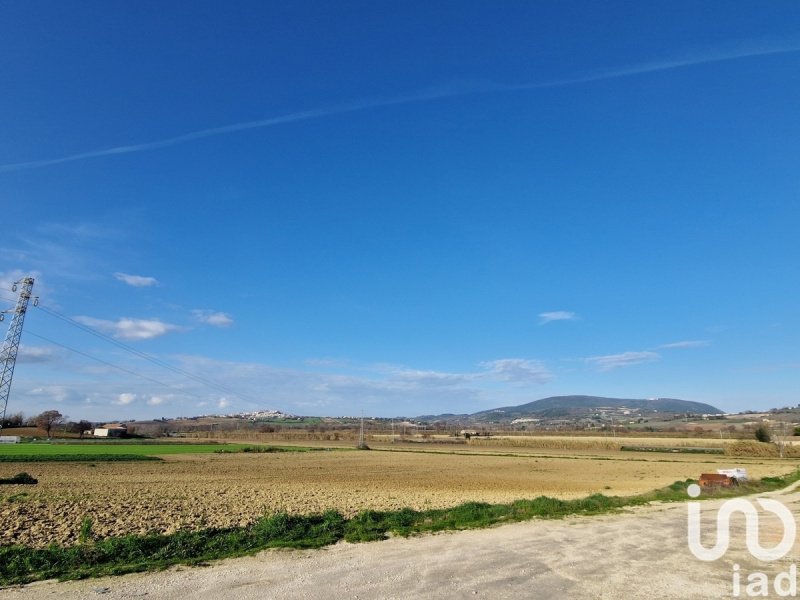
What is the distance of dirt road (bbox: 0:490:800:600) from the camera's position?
1012cm

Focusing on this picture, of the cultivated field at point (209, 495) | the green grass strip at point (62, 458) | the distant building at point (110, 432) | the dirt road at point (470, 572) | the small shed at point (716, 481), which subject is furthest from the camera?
the distant building at point (110, 432)

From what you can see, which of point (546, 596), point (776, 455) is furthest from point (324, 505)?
point (776, 455)

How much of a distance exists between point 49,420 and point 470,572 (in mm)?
195788

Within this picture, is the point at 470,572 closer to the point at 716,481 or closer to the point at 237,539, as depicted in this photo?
the point at 237,539

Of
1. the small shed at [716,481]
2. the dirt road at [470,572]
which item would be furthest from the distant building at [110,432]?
the dirt road at [470,572]

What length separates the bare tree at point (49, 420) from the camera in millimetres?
158125

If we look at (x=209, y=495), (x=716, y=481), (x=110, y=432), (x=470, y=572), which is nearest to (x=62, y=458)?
(x=209, y=495)

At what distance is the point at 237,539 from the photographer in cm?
1505

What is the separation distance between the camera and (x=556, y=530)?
56.2ft

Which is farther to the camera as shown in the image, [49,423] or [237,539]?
[49,423]

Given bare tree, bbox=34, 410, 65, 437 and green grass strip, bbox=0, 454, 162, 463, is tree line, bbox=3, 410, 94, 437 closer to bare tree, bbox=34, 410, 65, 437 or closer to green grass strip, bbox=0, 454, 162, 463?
bare tree, bbox=34, 410, 65, 437

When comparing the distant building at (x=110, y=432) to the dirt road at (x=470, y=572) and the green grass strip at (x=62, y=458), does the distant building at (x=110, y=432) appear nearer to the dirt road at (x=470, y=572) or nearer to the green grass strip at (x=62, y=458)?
the green grass strip at (x=62, y=458)

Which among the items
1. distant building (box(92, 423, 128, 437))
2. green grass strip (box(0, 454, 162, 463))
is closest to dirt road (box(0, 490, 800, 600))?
green grass strip (box(0, 454, 162, 463))

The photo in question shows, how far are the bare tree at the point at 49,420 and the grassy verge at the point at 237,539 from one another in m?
171
